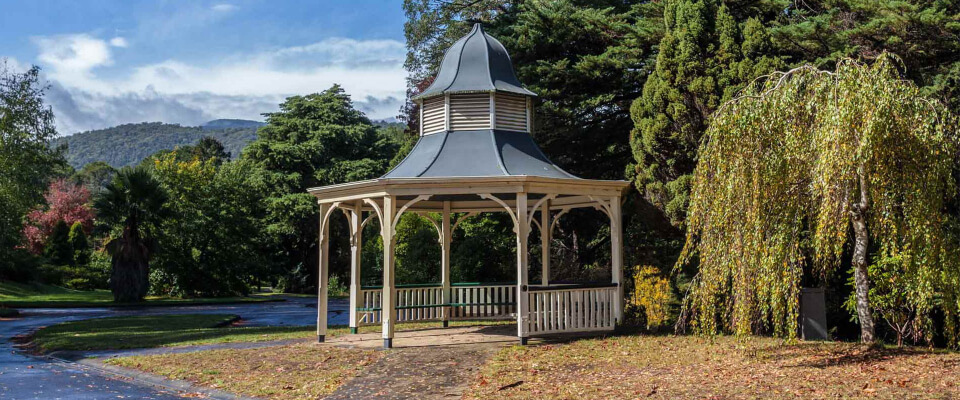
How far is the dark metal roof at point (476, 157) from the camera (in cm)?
1375

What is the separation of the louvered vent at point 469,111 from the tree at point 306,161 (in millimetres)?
26690

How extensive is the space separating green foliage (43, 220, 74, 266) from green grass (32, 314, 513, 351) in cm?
2925

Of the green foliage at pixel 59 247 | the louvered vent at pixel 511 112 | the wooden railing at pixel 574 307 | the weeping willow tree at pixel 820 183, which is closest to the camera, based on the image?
the weeping willow tree at pixel 820 183

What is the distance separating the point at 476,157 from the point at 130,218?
22.6 meters

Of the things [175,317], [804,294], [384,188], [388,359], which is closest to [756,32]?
[804,294]

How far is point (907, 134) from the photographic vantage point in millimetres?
8812

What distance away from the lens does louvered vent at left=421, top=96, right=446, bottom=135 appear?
1517 centimetres

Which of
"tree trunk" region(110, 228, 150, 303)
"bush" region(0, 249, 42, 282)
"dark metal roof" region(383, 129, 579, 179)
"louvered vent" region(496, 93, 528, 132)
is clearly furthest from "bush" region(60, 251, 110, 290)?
"louvered vent" region(496, 93, 528, 132)

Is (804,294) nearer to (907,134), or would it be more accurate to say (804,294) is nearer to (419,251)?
(907,134)

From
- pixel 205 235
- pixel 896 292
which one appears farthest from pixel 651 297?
pixel 205 235

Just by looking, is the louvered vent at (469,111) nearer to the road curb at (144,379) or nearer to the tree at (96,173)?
the road curb at (144,379)

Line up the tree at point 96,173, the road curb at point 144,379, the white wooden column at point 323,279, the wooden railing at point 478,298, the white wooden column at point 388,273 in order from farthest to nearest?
the tree at point 96,173
the wooden railing at point 478,298
the white wooden column at point 323,279
the white wooden column at point 388,273
the road curb at point 144,379

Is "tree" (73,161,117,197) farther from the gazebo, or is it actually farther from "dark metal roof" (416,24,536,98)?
"dark metal roof" (416,24,536,98)

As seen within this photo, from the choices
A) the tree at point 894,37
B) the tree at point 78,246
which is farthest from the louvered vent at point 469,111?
the tree at point 78,246
